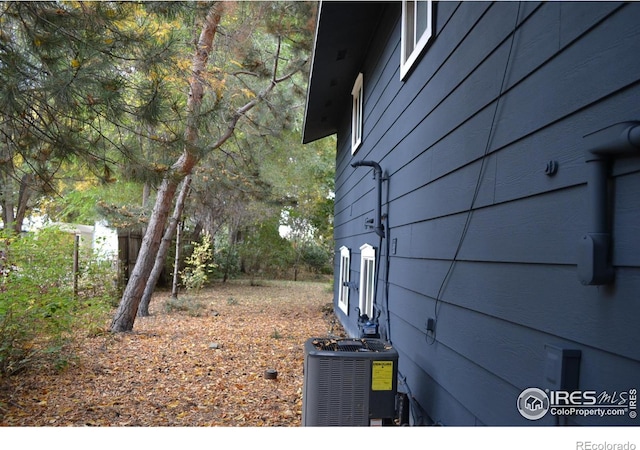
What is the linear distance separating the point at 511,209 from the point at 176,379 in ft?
14.6

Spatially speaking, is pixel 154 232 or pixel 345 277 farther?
pixel 345 277

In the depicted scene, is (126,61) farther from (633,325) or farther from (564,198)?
(633,325)

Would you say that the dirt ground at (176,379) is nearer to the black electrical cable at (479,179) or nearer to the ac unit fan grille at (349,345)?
the ac unit fan grille at (349,345)

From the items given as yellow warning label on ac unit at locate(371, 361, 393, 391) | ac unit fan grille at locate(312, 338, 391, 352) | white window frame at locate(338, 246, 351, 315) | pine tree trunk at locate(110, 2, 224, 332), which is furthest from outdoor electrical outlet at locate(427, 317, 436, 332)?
pine tree trunk at locate(110, 2, 224, 332)

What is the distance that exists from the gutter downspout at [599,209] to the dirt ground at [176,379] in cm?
317

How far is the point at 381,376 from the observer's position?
2785 mm

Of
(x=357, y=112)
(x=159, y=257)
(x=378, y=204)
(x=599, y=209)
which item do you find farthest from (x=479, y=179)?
(x=159, y=257)

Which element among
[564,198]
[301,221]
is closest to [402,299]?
[564,198]

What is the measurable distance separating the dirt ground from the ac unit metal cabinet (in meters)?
1.41

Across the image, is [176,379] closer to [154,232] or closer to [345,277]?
[154,232]

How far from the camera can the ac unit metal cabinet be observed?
8.96 ft

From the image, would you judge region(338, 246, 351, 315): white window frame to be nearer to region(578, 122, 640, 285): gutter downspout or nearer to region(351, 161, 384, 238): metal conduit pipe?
region(351, 161, 384, 238): metal conduit pipe

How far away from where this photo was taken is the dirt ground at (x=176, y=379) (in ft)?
13.4

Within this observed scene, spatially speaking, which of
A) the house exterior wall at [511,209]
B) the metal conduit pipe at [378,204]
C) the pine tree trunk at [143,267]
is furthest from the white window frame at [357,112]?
the house exterior wall at [511,209]
